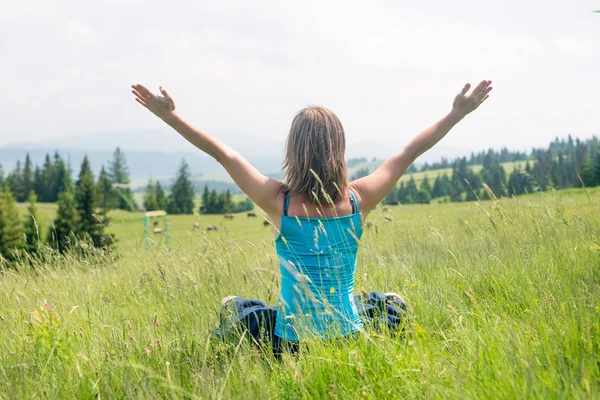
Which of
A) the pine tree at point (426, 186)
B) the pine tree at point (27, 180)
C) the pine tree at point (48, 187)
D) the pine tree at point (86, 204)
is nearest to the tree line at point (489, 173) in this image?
the pine tree at point (426, 186)

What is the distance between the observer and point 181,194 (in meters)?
122

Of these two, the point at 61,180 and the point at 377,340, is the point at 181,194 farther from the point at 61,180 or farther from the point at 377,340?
the point at 377,340

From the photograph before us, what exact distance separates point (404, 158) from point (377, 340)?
1.15 metres

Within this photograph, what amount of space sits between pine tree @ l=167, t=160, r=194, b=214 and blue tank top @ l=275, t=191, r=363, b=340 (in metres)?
120

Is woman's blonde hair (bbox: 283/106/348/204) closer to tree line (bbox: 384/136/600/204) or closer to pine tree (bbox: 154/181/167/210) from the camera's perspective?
tree line (bbox: 384/136/600/204)

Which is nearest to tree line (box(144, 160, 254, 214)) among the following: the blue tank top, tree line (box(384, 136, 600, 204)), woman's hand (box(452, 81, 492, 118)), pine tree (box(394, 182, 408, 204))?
tree line (box(384, 136, 600, 204))

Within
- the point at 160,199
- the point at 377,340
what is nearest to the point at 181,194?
the point at 160,199

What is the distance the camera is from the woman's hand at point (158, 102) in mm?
2902

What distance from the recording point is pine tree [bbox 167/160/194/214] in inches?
4756

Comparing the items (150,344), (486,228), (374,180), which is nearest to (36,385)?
(150,344)

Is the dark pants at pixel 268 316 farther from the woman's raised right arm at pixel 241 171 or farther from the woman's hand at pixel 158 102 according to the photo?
the woman's hand at pixel 158 102

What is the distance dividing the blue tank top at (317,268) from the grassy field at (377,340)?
0.20 metres

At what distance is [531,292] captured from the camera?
9.01ft

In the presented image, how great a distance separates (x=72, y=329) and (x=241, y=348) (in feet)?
4.20
